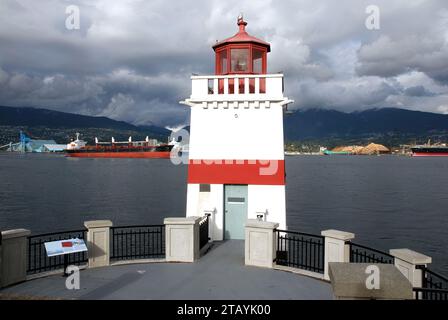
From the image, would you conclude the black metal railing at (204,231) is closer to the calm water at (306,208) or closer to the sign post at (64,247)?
the sign post at (64,247)

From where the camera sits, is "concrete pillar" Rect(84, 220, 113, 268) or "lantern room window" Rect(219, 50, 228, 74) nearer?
"concrete pillar" Rect(84, 220, 113, 268)

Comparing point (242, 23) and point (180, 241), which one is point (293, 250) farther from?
point (242, 23)

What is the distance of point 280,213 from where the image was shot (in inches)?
566

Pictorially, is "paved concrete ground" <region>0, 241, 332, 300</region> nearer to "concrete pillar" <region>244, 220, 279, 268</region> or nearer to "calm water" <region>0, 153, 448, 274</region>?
"concrete pillar" <region>244, 220, 279, 268</region>

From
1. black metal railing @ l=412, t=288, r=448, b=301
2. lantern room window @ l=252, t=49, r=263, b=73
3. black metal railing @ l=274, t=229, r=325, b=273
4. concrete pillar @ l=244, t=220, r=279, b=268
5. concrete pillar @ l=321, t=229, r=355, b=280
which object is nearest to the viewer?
black metal railing @ l=412, t=288, r=448, b=301

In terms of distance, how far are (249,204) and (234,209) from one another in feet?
2.19

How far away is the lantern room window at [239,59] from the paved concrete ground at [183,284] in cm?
792

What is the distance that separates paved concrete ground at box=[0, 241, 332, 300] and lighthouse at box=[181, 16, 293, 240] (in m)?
3.51

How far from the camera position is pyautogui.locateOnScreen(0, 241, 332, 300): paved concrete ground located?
28.8 ft

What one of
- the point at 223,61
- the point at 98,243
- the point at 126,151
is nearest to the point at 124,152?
the point at 126,151

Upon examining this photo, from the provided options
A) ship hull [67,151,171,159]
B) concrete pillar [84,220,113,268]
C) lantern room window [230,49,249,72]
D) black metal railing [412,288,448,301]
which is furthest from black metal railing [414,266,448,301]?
ship hull [67,151,171,159]

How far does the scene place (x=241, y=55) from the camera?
595 inches
